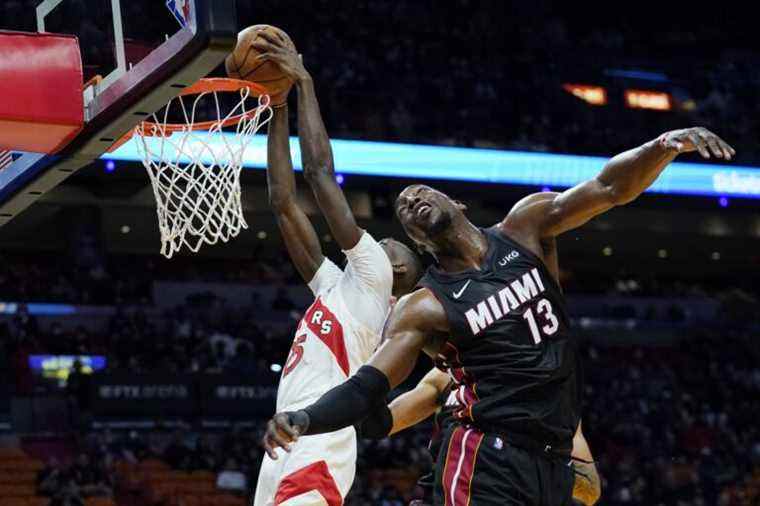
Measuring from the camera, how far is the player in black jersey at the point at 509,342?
4.11 metres

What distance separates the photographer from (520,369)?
413 centimetres

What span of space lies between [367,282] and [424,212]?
64cm

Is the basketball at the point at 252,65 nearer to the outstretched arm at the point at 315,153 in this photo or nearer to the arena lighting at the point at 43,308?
the outstretched arm at the point at 315,153

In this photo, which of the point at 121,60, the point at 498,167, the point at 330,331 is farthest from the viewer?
the point at 498,167

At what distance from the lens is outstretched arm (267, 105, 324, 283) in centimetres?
510

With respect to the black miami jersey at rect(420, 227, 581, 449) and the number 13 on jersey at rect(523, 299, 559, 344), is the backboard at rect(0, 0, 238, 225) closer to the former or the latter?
the black miami jersey at rect(420, 227, 581, 449)

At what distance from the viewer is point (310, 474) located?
4555mm

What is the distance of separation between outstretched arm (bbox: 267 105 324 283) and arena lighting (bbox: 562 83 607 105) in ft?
60.3

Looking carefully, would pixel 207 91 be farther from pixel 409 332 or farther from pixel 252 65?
pixel 409 332

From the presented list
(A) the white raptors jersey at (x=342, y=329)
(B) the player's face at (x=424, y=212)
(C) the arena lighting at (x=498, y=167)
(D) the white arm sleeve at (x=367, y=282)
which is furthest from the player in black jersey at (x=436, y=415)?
(C) the arena lighting at (x=498, y=167)

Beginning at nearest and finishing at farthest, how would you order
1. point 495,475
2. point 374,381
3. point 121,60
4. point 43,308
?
point 374,381, point 495,475, point 121,60, point 43,308

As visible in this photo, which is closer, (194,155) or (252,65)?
(252,65)

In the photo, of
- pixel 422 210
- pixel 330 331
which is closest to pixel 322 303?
pixel 330 331

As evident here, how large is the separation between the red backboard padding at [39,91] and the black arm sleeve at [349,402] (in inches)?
60.4
